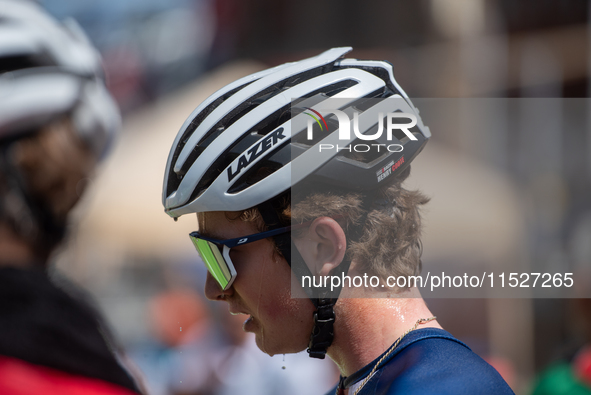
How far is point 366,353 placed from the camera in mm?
1803

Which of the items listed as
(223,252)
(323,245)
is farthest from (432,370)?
(223,252)

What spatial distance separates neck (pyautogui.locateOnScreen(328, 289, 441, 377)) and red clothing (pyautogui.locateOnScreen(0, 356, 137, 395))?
99cm

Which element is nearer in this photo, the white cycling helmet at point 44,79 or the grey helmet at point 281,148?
the white cycling helmet at point 44,79

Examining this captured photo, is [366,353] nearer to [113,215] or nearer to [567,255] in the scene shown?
[567,255]

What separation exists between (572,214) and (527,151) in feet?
5.42

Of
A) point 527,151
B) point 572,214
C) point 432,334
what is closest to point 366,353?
point 432,334

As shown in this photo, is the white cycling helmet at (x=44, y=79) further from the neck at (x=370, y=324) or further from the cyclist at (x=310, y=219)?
the neck at (x=370, y=324)

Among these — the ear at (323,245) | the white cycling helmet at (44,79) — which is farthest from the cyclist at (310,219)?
the white cycling helmet at (44,79)

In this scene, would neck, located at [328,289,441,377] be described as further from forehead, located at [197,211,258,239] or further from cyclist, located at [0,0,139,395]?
cyclist, located at [0,0,139,395]

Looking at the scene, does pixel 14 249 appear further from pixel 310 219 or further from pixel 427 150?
pixel 427 150

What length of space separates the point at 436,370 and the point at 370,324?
1.22 feet

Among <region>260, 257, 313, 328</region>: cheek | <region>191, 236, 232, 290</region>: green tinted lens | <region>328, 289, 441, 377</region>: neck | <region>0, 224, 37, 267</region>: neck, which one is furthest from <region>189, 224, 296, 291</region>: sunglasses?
<region>0, 224, 37, 267</region>: neck

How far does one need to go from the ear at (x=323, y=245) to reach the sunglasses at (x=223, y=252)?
8 centimetres

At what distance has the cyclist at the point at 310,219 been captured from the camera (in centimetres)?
184
